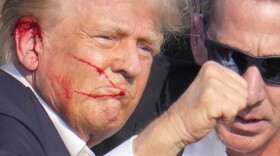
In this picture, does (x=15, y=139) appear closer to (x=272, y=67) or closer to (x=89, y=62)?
(x=89, y=62)

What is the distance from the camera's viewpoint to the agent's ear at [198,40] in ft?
8.75

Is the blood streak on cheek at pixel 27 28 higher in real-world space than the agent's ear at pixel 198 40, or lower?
higher

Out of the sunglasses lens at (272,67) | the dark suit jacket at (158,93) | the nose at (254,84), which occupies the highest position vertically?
the sunglasses lens at (272,67)

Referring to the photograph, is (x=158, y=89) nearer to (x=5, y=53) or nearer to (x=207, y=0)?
(x=207, y=0)

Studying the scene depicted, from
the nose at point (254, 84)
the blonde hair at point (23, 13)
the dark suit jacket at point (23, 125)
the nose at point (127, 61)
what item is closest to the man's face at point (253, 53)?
the nose at point (254, 84)

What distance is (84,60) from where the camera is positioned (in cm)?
222

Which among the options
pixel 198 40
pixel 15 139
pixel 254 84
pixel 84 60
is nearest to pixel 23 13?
pixel 84 60

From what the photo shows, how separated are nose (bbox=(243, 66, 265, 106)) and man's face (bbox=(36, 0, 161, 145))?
17.8 inches

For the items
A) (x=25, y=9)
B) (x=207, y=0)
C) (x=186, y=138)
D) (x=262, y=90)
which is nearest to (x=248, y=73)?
(x=262, y=90)

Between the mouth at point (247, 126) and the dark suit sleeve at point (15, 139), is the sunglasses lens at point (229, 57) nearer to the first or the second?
the mouth at point (247, 126)

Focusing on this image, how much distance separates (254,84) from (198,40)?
0.40 m

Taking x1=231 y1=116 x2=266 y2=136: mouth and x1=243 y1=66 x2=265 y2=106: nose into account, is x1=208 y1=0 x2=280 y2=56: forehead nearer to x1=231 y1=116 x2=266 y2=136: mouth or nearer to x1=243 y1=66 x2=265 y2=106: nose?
x1=243 y1=66 x2=265 y2=106: nose

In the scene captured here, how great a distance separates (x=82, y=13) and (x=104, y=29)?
10 centimetres

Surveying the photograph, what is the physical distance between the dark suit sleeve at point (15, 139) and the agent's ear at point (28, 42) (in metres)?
0.30
